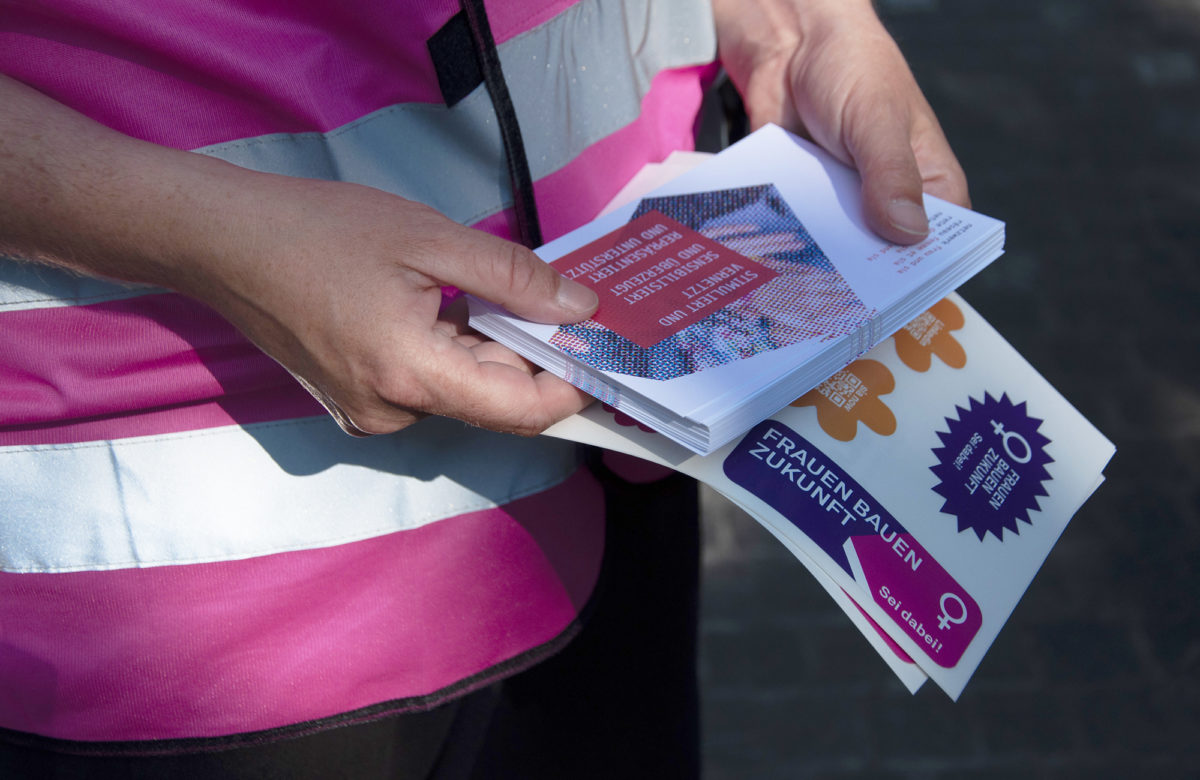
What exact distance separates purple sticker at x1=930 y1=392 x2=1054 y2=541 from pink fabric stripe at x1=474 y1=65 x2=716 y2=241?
0.47m

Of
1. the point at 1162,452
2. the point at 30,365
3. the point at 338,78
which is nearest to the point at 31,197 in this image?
the point at 30,365

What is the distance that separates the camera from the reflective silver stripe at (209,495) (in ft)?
3.14

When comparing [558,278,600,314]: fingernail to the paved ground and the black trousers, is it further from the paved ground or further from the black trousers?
the paved ground

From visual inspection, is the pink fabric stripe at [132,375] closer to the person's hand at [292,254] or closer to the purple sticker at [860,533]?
the person's hand at [292,254]

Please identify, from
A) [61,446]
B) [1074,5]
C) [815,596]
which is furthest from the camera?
[1074,5]

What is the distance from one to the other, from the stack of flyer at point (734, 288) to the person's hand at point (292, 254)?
0.08 metres

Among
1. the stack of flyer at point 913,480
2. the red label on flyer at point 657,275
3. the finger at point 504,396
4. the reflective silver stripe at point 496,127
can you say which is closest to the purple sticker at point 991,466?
the stack of flyer at point 913,480

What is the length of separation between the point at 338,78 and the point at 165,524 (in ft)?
1.49

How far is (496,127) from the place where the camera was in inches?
39.8

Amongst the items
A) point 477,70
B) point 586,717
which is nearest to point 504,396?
point 477,70

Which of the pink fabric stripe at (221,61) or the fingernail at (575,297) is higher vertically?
the pink fabric stripe at (221,61)

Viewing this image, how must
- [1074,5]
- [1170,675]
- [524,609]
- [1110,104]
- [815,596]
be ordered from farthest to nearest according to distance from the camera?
[1074,5]
[1110,104]
[815,596]
[1170,675]
[524,609]

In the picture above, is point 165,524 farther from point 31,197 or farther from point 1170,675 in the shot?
point 1170,675

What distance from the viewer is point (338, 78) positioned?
0.92 metres
